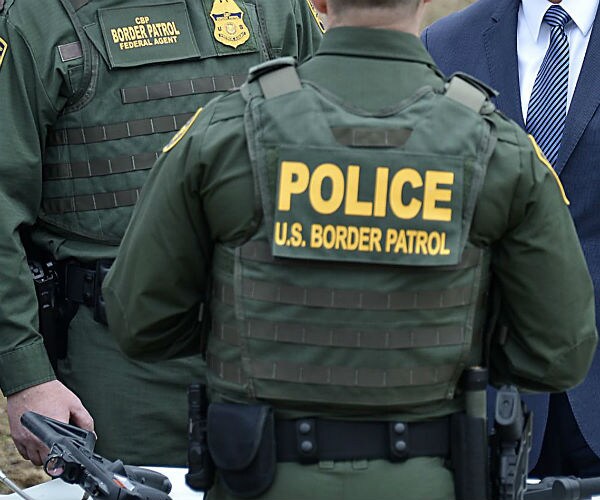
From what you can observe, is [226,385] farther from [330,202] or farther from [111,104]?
[111,104]

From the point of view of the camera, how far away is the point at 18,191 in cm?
290

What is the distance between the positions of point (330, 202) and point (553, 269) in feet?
1.30

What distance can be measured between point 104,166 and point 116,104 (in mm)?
152

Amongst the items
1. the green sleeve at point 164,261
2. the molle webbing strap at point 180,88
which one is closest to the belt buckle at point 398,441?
the green sleeve at point 164,261

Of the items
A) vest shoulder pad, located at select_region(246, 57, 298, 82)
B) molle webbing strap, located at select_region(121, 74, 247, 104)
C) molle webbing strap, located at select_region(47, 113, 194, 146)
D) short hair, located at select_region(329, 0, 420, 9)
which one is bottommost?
molle webbing strap, located at select_region(47, 113, 194, 146)

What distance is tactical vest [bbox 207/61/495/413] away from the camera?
79.1 inches

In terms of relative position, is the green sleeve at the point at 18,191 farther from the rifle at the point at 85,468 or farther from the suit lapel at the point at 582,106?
the suit lapel at the point at 582,106

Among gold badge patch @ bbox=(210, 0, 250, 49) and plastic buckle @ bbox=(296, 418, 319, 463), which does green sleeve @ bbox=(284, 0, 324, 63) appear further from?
plastic buckle @ bbox=(296, 418, 319, 463)

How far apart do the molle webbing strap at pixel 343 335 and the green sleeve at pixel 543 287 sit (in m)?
0.16

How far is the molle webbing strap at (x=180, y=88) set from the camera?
2.96 m

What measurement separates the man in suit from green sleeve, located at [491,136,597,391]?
758mm

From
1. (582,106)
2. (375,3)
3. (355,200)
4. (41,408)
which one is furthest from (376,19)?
(41,408)

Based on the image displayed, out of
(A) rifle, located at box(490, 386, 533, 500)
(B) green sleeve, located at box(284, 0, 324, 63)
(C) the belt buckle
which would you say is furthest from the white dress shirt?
(C) the belt buckle

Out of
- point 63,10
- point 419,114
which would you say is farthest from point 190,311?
point 63,10
